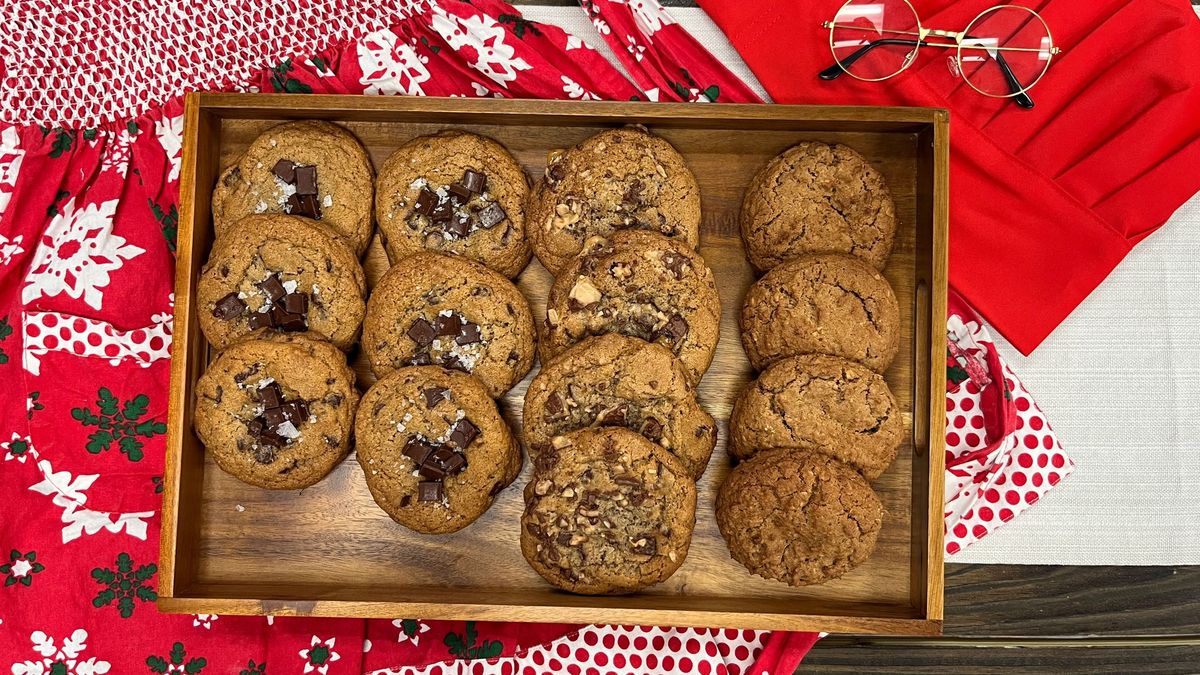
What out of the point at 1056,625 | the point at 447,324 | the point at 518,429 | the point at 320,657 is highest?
the point at 447,324

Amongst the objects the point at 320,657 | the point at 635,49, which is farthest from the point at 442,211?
the point at 320,657

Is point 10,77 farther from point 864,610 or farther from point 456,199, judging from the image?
point 864,610

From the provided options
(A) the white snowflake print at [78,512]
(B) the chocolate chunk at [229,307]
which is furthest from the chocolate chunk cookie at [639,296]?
(A) the white snowflake print at [78,512]

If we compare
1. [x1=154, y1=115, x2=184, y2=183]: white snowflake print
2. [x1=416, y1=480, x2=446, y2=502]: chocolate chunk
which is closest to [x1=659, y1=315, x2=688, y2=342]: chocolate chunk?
[x1=416, y1=480, x2=446, y2=502]: chocolate chunk

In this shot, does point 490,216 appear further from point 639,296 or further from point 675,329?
point 675,329

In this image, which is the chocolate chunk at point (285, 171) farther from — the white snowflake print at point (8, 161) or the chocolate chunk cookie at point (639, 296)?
the white snowflake print at point (8, 161)

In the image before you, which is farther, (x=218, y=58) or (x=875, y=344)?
(x=218, y=58)

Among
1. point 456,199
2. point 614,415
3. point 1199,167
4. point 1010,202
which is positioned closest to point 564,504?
point 614,415
